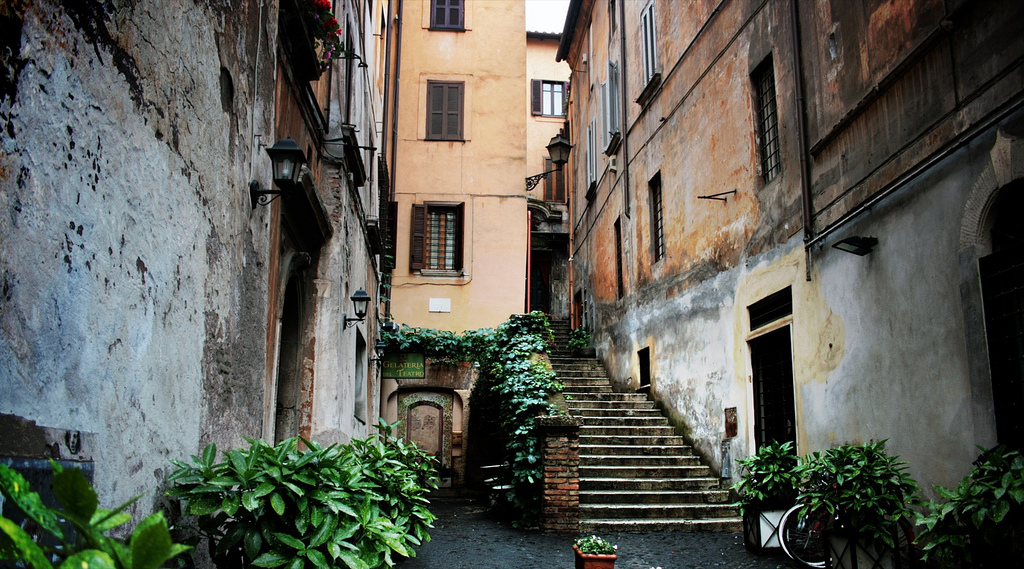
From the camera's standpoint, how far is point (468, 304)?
659 inches

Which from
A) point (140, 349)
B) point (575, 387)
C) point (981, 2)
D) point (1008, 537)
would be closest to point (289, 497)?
point (140, 349)

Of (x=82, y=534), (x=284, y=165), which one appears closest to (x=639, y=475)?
(x=284, y=165)

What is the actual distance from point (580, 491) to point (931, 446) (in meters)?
4.95

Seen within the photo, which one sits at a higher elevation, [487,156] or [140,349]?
[487,156]

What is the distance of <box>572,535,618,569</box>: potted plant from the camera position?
5895 millimetres

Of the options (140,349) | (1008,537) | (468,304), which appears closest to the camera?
(140,349)

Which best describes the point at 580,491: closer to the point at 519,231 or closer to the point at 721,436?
Answer: the point at 721,436

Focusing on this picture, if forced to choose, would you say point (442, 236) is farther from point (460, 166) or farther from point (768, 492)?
point (768, 492)

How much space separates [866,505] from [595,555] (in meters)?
2.01

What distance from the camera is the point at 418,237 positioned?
16.9m

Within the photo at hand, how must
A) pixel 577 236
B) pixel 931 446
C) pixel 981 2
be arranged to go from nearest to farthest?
pixel 981 2
pixel 931 446
pixel 577 236

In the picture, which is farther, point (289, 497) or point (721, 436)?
point (721, 436)

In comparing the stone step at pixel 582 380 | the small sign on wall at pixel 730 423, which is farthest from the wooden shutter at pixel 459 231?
the small sign on wall at pixel 730 423

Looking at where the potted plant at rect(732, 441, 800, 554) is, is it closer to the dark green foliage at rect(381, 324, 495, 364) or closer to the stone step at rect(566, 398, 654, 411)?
the stone step at rect(566, 398, 654, 411)
